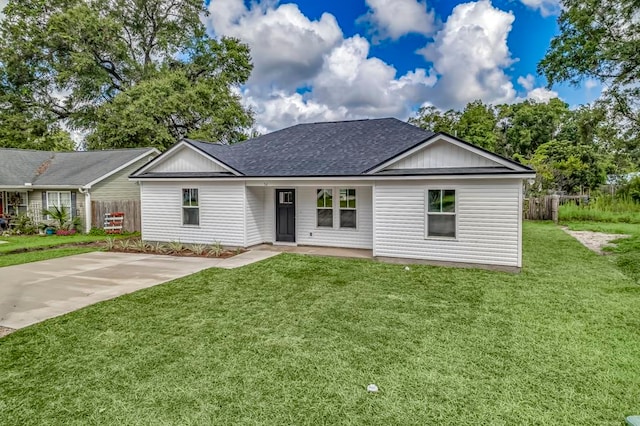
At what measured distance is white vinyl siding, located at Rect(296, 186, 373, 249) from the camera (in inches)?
483

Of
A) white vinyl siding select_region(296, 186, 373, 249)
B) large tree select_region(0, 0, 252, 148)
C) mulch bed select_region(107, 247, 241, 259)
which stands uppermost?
large tree select_region(0, 0, 252, 148)

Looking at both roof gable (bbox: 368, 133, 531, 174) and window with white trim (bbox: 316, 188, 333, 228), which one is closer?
roof gable (bbox: 368, 133, 531, 174)

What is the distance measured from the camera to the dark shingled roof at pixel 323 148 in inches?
473

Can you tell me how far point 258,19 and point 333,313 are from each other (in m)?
17.2

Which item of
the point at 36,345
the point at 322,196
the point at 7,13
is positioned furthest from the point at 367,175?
the point at 7,13

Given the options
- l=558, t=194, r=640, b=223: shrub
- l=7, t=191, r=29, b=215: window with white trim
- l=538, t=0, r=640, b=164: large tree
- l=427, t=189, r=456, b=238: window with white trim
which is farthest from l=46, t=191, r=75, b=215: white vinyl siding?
l=558, t=194, r=640, b=223: shrub

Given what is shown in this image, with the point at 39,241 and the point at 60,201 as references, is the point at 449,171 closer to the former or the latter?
the point at 39,241

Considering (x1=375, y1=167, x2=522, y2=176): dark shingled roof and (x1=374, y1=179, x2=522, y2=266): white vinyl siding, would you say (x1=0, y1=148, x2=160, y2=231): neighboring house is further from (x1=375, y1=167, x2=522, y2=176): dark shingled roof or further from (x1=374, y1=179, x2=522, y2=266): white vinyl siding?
(x1=375, y1=167, x2=522, y2=176): dark shingled roof

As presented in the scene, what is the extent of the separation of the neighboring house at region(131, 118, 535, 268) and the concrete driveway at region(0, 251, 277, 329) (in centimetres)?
197

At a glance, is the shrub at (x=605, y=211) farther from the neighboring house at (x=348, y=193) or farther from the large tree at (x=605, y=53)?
the neighboring house at (x=348, y=193)

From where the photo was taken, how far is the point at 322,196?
12.9 meters

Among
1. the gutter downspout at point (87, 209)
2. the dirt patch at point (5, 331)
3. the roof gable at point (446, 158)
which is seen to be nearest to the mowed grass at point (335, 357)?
the dirt patch at point (5, 331)

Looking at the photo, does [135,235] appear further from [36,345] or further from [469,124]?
[469,124]

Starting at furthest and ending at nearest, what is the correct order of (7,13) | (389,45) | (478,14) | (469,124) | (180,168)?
(469,124)
(7,13)
(389,45)
(478,14)
(180,168)
